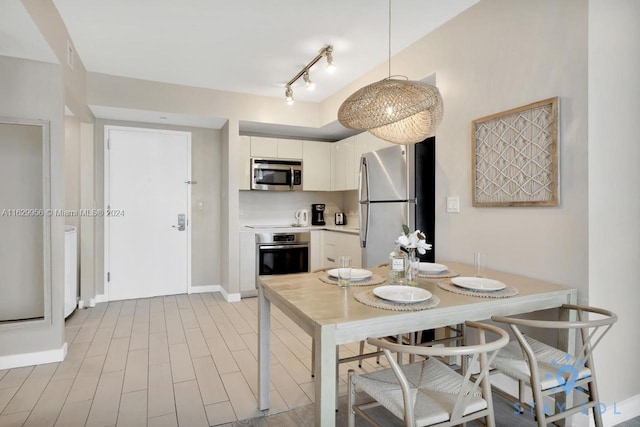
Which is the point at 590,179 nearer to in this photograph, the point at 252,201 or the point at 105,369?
the point at 105,369

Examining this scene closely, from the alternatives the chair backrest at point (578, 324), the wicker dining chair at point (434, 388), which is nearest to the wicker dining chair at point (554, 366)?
the chair backrest at point (578, 324)

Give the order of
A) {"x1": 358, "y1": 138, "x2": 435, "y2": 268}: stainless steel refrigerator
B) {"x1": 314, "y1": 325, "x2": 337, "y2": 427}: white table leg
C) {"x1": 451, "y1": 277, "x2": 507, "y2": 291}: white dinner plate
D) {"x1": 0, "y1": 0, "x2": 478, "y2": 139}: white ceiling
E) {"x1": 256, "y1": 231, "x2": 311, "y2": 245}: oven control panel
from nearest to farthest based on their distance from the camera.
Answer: {"x1": 314, "y1": 325, "x2": 337, "y2": 427}: white table leg
{"x1": 451, "y1": 277, "x2": 507, "y2": 291}: white dinner plate
{"x1": 0, "y1": 0, "x2": 478, "y2": 139}: white ceiling
{"x1": 358, "y1": 138, "x2": 435, "y2": 268}: stainless steel refrigerator
{"x1": 256, "y1": 231, "x2": 311, "y2": 245}: oven control panel

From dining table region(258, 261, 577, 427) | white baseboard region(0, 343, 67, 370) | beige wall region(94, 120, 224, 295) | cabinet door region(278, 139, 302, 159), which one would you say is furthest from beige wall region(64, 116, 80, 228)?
dining table region(258, 261, 577, 427)

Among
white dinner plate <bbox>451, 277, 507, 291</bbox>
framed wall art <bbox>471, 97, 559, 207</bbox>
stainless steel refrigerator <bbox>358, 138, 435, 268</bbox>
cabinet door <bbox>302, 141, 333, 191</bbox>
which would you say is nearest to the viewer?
white dinner plate <bbox>451, 277, 507, 291</bbox>

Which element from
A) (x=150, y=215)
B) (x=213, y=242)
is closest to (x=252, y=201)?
(x=213, y=242)

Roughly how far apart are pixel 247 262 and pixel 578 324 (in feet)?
11.8

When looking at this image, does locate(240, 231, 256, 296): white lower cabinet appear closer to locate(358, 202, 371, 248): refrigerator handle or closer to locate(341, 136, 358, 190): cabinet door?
locate(341, 136, 358, 190): cabinet door

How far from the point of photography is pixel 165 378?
242 centimetres

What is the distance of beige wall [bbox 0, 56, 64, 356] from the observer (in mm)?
2512

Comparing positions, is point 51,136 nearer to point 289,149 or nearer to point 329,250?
point 289,149

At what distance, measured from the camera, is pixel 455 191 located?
2.61 m

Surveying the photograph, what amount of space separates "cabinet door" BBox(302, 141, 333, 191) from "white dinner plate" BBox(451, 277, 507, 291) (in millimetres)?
3275

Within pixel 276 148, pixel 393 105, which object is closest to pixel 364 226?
pixel 393 105

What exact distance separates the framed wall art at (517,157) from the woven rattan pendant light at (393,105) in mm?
525
